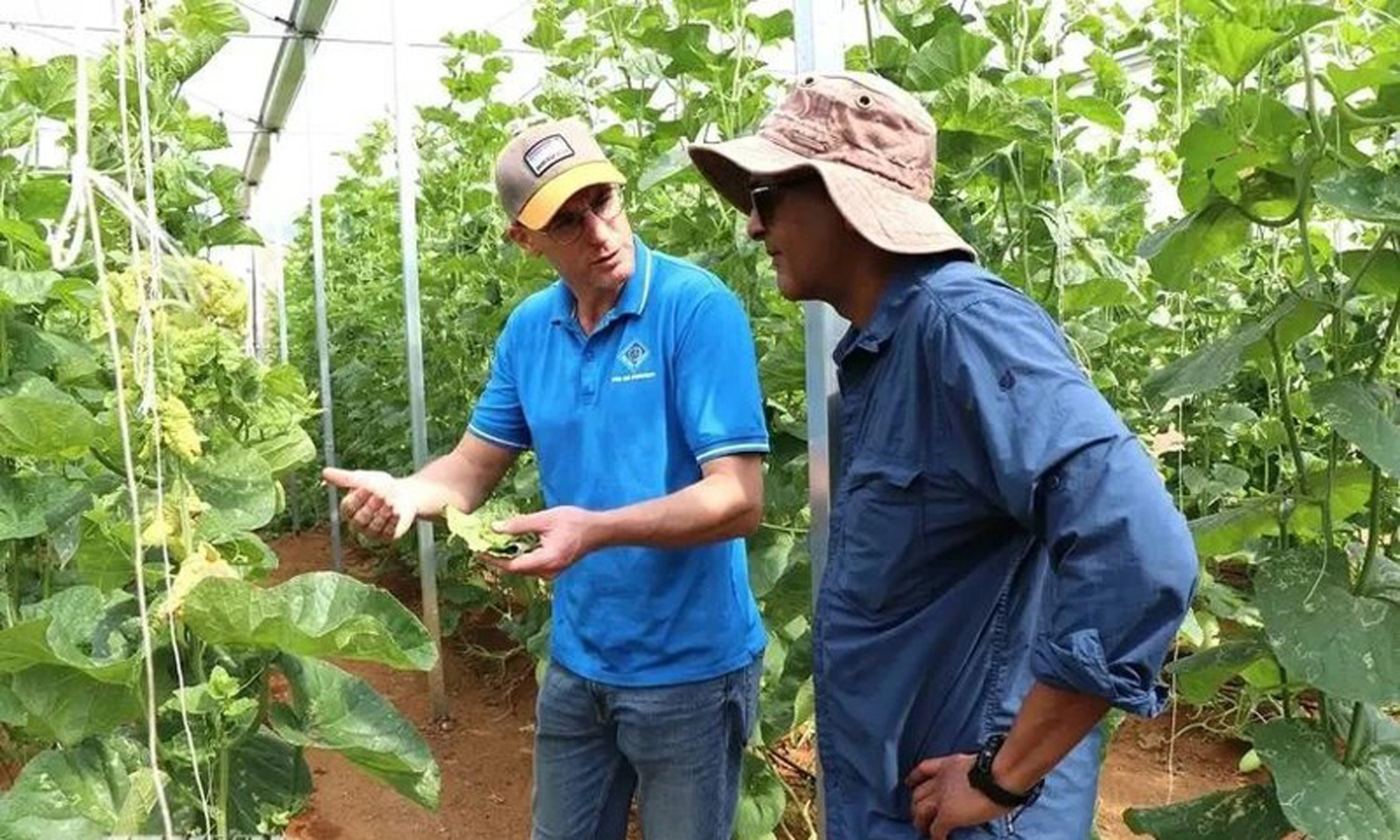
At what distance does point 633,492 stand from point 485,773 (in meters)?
2.78

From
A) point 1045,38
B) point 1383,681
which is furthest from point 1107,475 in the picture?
point 1045,38

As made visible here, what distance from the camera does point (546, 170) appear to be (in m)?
1.96

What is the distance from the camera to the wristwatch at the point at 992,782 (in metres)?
1.32

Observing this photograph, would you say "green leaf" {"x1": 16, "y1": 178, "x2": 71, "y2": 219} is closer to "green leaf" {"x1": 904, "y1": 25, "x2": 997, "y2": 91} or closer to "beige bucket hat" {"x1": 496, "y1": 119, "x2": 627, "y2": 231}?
"beige bucket hat" {"x1": 496, "y1": 119, "x2": 627, "y2": 231}

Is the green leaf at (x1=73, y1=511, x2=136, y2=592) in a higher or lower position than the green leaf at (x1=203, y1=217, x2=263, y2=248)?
lower

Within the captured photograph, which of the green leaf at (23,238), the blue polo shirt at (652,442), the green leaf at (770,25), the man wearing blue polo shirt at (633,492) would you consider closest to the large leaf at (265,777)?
the man wearing blue polo shirt at (633,492)

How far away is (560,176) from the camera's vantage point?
1945mm

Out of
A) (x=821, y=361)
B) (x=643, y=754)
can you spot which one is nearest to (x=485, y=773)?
(x=643, y=754)

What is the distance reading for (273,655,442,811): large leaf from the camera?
5.86 feet

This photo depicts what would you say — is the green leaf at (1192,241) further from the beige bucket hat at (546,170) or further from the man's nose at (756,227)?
the beige bucket hat at (546,170)

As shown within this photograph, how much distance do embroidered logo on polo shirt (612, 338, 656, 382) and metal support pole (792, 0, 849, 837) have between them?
264 millimetres

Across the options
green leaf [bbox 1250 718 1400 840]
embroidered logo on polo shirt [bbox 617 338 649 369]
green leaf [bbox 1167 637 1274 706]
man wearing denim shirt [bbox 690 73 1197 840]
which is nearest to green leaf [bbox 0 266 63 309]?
embroidered logo on polo shirt [bbox 617 338 649 369]

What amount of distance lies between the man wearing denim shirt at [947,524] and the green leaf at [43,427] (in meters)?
0.90

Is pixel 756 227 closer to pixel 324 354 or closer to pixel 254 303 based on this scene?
pixel 324 354
